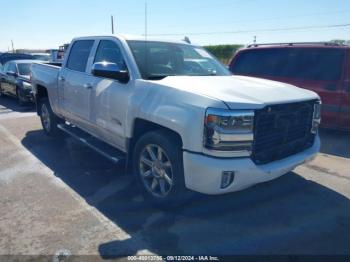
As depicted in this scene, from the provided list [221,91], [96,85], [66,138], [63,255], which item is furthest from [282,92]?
[66,138]

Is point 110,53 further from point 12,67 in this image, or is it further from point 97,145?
point 12,67

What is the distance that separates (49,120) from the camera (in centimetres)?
672

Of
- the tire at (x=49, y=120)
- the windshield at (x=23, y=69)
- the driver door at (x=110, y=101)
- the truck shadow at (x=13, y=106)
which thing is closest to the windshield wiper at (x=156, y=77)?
the driver door at (x=110, y=101)

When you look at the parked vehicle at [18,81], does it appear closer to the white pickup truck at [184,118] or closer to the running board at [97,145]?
the running board at [97,145]

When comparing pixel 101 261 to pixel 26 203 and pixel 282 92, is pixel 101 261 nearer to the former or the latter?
pixel 26 203

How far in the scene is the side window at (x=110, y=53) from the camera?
436 centimetres

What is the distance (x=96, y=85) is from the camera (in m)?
4.64

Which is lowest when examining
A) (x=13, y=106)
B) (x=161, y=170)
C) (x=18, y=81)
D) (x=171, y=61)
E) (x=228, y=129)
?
(x=13, y=106)

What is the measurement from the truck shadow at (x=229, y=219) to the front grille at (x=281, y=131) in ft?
2.24

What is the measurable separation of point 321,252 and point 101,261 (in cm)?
196

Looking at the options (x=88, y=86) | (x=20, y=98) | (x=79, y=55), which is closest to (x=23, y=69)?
(x=20, y=98)

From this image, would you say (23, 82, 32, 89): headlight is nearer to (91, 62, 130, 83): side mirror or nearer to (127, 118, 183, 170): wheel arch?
(91, 62, 130, 83): side mirror

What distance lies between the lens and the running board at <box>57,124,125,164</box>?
441 cm

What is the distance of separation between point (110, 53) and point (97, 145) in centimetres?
135
